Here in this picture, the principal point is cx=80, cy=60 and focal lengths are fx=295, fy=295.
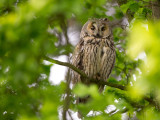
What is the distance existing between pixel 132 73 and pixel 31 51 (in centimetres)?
369

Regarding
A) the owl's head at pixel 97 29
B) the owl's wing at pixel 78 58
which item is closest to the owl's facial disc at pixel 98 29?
the owl's head at pixel 97 29

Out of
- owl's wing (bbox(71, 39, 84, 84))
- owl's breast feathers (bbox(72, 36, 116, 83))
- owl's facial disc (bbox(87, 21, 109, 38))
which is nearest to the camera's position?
owl's breast feathers (bbox(72, 36, 116, 83))

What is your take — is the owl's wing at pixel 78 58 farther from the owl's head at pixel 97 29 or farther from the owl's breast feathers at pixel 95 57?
the owl's head at pixel 97 29

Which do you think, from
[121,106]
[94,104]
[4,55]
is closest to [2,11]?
[4,55]

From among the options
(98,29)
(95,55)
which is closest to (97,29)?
(98,29)

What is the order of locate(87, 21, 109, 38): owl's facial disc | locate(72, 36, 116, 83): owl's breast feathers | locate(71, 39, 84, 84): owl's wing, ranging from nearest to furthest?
locate(72, 36, 116, 83): owl's breast feathers → locate(71, 39, 84, 84): owl's wing → locate(87, 21, 109, 38): owl's facial disc

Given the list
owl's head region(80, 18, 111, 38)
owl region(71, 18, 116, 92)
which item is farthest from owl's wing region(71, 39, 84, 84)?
owl's head region(80, 18, 111, 38)

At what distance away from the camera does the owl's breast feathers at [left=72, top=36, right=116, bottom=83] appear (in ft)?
13.9

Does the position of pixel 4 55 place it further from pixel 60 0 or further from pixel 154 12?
pixel 154 12

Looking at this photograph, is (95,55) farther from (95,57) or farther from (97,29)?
(97,29)

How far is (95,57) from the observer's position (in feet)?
13.9

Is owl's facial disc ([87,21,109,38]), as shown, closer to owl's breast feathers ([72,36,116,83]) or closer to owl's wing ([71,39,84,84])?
owl's breast feathers ([72,36,116,83])

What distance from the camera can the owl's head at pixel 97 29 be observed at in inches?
179

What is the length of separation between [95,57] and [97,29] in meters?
0.57
